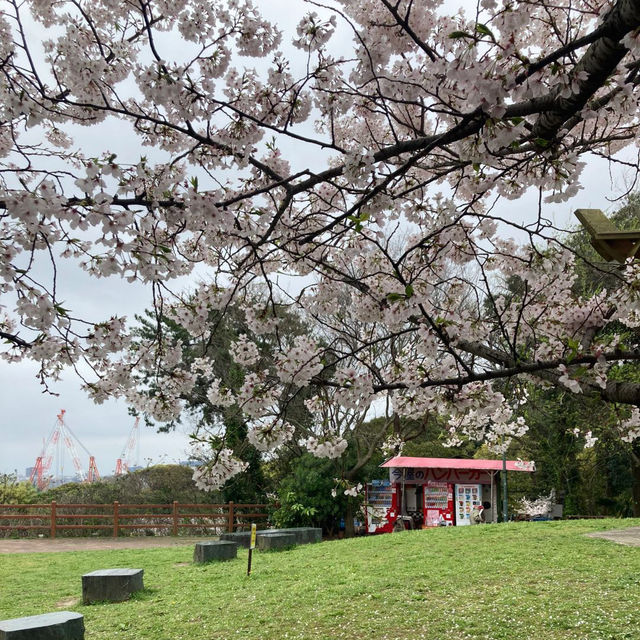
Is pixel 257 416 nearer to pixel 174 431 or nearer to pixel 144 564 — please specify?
pixel 144 564

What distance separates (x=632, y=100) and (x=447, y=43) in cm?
138

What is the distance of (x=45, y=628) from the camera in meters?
4.28

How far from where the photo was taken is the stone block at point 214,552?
9.37 meters

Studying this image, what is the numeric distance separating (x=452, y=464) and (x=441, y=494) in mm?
913

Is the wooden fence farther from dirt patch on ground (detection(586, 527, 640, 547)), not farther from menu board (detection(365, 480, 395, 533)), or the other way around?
dirt patch on ground (detection(586, 527, 640, 547))

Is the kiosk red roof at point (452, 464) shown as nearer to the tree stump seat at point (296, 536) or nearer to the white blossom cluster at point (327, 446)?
the tree stump seat at point (296, 536)

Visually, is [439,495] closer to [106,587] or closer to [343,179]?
[106,587]

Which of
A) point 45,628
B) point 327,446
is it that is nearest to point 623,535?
point 327,446

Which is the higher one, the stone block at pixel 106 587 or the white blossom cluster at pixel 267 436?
the white blossom cluster at pixel 267 436

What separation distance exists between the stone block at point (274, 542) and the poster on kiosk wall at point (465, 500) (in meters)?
5.11

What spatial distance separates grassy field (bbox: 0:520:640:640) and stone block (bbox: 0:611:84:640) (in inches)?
15.1

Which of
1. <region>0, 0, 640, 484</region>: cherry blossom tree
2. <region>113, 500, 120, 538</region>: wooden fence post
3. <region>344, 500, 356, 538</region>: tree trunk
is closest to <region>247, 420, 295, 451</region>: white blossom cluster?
<region>0, 0, 640, 484</region>: cherry blossom tree

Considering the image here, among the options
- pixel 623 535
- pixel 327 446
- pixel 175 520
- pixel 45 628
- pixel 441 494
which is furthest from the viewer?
pixel 175 520

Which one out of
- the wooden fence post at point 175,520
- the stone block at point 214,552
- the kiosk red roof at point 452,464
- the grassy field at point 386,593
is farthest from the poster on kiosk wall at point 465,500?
the wooden fence post at point 175,520
